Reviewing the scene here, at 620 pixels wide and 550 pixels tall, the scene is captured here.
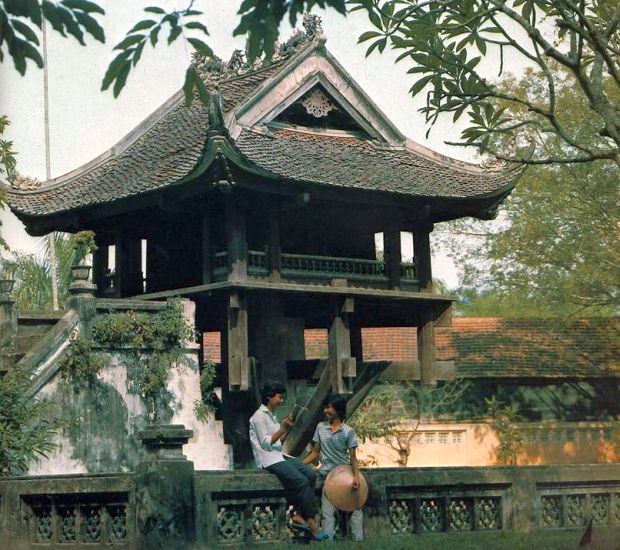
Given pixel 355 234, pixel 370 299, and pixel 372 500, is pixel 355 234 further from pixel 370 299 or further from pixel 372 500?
pixel 372 500

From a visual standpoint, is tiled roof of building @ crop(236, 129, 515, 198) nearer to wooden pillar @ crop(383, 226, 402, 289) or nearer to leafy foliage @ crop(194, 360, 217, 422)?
wooden pillar @ crop(383, 226, 402, 289)

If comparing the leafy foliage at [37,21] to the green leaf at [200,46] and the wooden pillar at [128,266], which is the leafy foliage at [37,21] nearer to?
the green leaf at [200,46]

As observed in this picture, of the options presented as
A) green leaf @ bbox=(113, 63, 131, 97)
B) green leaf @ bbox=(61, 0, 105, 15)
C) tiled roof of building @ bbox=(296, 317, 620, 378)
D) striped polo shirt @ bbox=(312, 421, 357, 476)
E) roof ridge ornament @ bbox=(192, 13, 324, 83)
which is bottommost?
striped polo shirt @ bbox=(312, 421, 357, 476)

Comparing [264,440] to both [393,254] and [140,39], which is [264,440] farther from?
[393,254]

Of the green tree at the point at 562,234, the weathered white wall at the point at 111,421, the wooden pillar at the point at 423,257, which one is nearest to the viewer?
the weathered white wall at the point at 111,421

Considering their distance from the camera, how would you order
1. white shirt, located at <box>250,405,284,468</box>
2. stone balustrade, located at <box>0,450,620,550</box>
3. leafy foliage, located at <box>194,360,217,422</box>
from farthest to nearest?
leafy foliage, located at <box>194,360,217,422</box>, white shirt, located at <box>250,405,284,468</box>, stone balustrade, located at <box>0,450,620,550</box>

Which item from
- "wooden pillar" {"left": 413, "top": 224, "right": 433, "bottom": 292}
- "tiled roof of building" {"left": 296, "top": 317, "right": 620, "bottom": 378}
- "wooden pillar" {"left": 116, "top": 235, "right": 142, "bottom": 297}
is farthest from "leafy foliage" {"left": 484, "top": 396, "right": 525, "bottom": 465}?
"wooden pillar" {"left": 116, "top": 235, "right": 142, "bottom": 297}

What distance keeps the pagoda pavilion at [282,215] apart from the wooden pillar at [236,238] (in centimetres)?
2

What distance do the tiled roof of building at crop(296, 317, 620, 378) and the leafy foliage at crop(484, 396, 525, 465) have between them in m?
0.76

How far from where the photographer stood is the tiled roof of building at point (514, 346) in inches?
1130

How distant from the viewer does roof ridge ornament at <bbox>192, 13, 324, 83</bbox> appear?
1856 cm

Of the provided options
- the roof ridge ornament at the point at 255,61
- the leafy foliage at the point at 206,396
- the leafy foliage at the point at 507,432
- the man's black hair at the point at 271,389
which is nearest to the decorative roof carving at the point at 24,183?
the roof ridge ornament at the point at 255,61

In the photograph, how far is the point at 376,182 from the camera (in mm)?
17781

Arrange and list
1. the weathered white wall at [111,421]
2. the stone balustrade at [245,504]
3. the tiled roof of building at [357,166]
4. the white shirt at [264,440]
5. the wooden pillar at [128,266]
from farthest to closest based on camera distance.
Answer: the wooden pillar at [128,266] → the tiled roof of building at [357,166] → the weathered white wall at [111,421] → the white shirt at [264,440] → the stone balustrade at [245,504]
